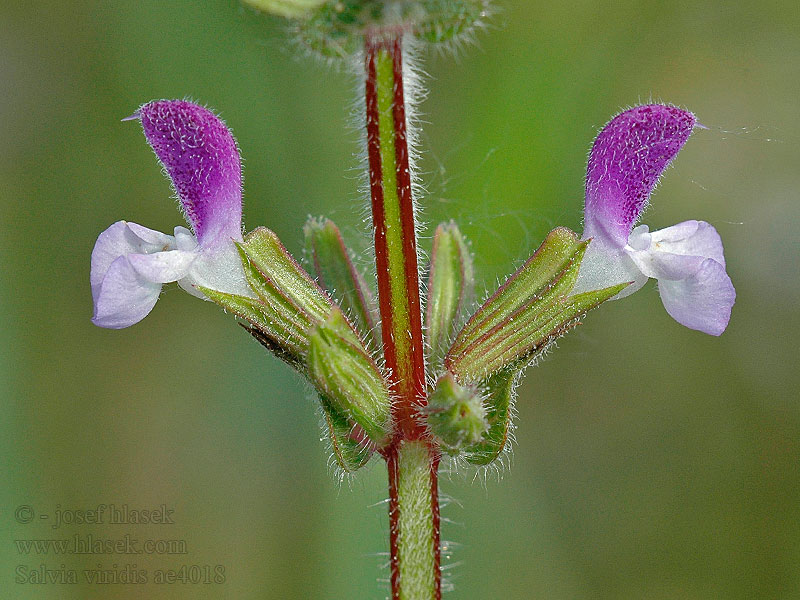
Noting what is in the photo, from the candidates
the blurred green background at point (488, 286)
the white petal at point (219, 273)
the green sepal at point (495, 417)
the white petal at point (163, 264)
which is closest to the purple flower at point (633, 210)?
the green sepal at point (495, 417)

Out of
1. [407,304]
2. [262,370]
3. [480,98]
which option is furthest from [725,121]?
[407,304]

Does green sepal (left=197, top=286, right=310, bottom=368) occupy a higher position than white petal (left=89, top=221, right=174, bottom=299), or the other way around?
white petal (left=89, top=221, right=174, bottom=299)

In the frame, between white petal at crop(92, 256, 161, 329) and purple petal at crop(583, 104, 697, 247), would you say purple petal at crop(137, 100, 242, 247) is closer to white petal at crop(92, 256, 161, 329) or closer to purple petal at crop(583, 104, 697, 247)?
white petal at crop(92, 256, 161, 329)

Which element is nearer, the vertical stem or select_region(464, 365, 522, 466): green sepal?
the vertical stem

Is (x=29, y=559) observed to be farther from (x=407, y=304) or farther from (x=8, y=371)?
(x=407, y=304)

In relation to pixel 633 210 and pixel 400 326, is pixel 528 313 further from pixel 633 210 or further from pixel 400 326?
pixel 633 210

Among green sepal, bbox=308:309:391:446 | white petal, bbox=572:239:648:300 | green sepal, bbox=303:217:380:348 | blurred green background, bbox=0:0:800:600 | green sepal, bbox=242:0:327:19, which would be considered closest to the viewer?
green sepal, bbox=242:0:327:19

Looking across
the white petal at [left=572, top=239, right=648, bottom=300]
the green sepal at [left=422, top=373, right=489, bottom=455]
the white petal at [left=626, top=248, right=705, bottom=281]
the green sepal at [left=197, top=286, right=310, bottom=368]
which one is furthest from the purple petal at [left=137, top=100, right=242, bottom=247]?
the white petal at [left=626, top=248, right=705, bottom=281]
